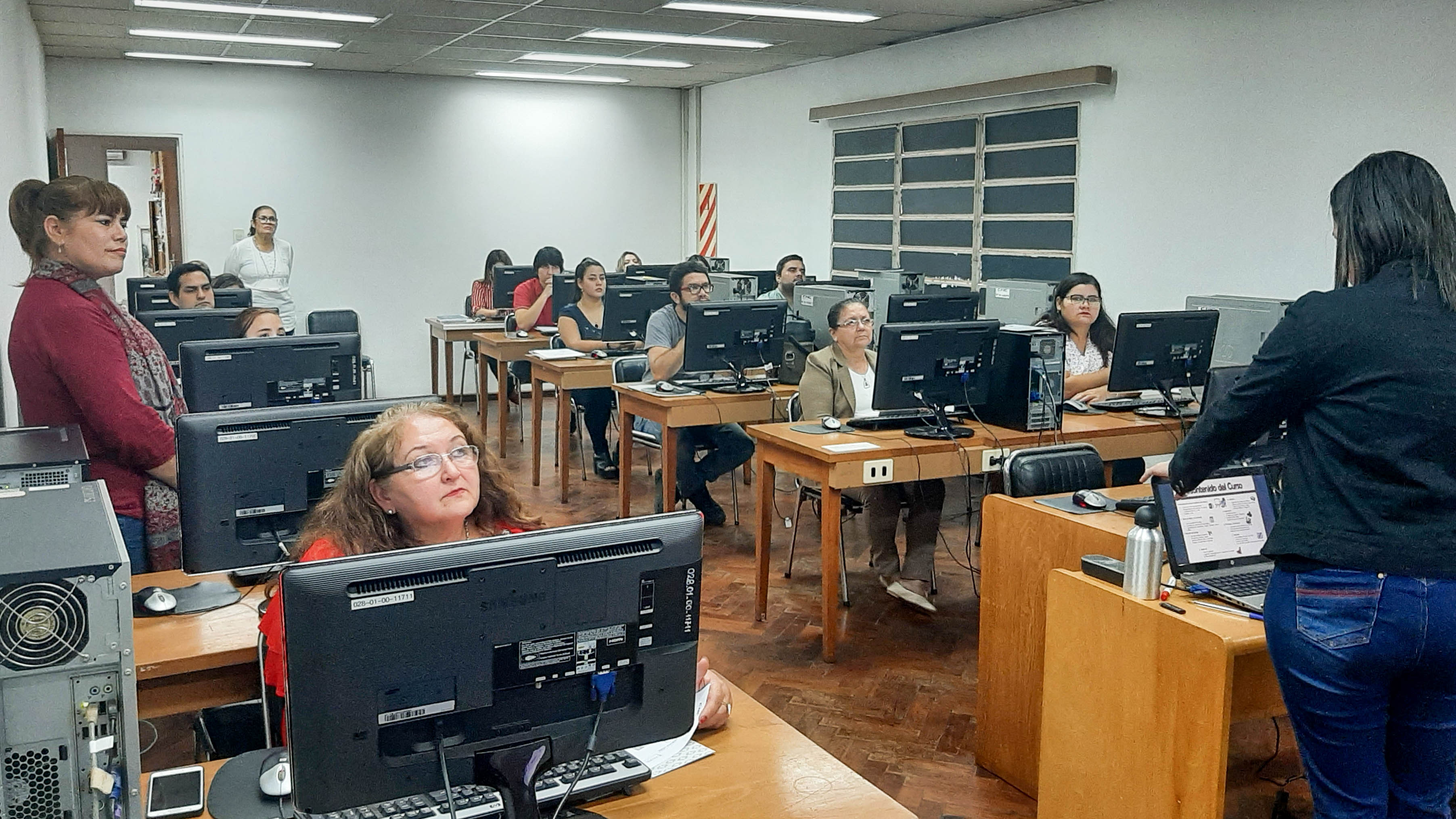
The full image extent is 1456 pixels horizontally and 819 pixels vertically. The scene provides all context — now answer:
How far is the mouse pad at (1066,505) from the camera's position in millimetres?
3113

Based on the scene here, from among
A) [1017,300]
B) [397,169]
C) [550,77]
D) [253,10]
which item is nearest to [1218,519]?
[1017,300]

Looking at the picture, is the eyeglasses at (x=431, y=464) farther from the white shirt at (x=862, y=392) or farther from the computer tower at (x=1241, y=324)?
the computer tower at (x=1241, y=324)

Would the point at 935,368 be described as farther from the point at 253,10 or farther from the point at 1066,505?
the point at 253,10

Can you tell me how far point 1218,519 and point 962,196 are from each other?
578 centimetres

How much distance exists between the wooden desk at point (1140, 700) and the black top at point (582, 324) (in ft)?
16.7

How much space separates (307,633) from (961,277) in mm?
7367

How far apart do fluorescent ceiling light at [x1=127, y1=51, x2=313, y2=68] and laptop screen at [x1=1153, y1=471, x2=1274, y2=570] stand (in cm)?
903

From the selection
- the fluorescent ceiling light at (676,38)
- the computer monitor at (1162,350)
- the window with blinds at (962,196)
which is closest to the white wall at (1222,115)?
the window with blinds at (962,196)

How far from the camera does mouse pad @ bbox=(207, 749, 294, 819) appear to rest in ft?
5.55

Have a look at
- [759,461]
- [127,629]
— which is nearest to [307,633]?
[127,629]

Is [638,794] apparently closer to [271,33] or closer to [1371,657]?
[1371,657]

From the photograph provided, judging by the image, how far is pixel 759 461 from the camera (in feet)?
15.1

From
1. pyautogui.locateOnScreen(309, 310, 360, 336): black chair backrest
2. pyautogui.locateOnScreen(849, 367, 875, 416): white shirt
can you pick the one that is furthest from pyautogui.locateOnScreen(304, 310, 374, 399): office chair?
pyautogui.locateOnScreen(849, 367, 875, 416): white shirt

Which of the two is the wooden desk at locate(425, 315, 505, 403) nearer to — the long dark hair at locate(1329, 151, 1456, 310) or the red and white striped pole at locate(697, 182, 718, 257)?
the red and white striped pole at locate(697, 182, 718, 257)
